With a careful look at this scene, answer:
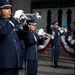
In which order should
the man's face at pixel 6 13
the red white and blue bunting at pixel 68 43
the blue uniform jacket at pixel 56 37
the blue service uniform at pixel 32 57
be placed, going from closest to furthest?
the man's face at pixel 6 13 → the blue service uniform at pixel 32 57 → the blue uniform jacket at pixel 56 37 → the red white and blue bunting at pixel 68 43

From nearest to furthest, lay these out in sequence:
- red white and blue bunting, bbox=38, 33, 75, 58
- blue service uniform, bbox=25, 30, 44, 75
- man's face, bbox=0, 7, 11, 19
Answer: man's face, bbox=0, 7, 11, 19 < blue service uniform, bbox=25, 30, 44, 75 < red white and blue bunting, bbox=38, 33, 75, 58

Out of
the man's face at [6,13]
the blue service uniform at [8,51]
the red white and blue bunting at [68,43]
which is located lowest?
the red white and blue bunting at [68,43]

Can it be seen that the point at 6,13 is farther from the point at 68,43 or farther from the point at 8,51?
the point at 68,43

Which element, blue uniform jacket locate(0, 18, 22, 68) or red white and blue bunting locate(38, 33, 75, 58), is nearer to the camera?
blue uniform jacket locate(0, 18, 22, 68)

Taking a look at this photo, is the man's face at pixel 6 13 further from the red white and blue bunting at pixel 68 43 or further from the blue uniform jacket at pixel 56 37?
the red white and blue bunting at pixel 68 43

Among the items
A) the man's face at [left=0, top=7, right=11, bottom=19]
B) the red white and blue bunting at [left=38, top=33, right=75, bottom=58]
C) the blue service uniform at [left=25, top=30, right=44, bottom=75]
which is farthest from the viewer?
the red white and blue bunting at [left=38, top=33, right=75, bottom=58]

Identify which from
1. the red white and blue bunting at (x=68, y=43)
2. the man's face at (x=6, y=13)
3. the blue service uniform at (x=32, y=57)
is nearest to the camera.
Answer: the man's face at (x=6, y=13)

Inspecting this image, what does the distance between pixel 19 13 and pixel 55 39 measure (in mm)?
4926

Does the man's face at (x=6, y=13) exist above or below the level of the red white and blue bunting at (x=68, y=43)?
above

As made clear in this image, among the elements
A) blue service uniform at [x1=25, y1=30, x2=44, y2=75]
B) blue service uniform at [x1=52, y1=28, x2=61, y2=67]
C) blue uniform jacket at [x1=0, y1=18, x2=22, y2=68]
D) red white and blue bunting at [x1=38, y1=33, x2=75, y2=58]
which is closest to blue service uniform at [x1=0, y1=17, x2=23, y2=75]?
blue uniform jacket at [x1=0, y1=18, x2=22, y2=68]

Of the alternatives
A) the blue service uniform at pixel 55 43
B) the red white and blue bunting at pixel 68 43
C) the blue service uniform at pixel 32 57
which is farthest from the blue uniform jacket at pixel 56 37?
the blue service uniform at pixel 32 57

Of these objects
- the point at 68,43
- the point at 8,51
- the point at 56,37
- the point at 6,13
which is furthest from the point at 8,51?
the point at 68,43

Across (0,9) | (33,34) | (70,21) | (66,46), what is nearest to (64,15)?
(70,21)

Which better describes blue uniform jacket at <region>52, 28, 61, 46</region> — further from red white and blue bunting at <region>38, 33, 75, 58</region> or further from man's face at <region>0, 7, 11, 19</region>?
man's face at <region>0, 7, 11, 19</region>
